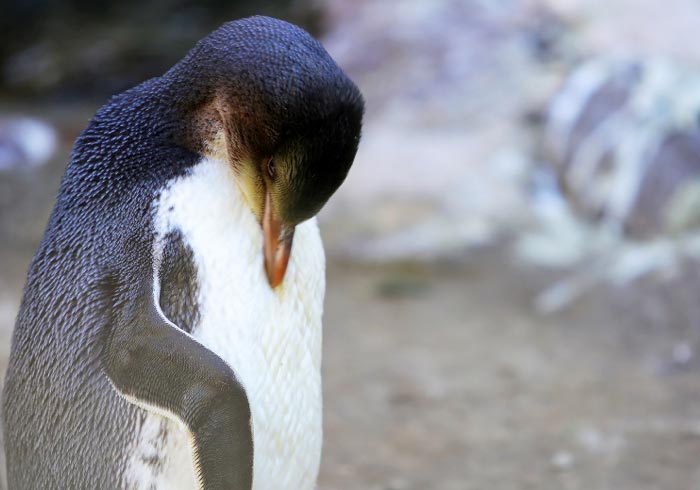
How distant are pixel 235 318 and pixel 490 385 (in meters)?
2.00

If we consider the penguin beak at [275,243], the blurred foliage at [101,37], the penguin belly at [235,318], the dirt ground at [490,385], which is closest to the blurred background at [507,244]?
the dirt ground at [490,385]

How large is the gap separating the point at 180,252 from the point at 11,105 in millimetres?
6691

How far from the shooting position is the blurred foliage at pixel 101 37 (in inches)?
324

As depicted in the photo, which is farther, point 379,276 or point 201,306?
point 379,276

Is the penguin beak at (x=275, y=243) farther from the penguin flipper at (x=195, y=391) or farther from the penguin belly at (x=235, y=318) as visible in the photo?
the penguin flipper at (x=195, y=391)

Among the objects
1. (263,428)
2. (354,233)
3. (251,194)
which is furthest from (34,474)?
(354,233)

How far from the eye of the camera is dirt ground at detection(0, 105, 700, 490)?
3113 millimetres

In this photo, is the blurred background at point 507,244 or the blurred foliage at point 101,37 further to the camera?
the blurred foliage at point 101,37

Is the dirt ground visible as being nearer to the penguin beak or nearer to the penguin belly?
the penguin belly

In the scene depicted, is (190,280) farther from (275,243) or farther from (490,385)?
(490,385)

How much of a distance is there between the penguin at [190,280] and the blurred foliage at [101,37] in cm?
603

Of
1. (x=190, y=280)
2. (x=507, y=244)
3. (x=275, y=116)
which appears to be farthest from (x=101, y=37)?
(x=275, y=116)

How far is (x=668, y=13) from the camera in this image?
5.74 m

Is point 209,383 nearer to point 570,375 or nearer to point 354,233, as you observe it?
point 570,375
